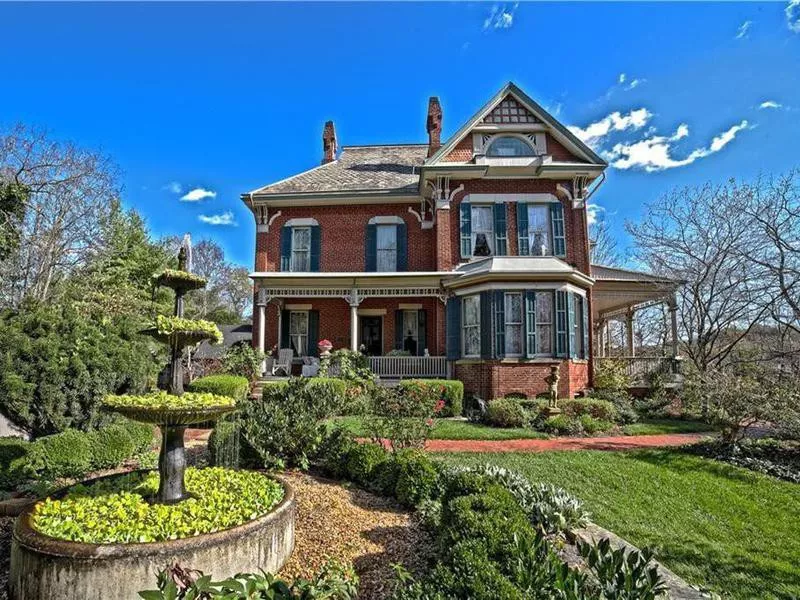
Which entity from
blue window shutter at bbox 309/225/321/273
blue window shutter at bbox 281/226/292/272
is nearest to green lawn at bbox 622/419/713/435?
blue window shutter at bbox 309/225/321/273

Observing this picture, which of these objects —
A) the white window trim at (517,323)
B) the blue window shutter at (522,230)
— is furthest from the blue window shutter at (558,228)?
the white window trim at (517,323)

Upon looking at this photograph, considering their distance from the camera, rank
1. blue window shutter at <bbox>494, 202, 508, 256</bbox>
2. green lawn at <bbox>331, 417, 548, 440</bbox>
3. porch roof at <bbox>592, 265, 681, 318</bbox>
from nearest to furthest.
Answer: green lawn at <bbox>331, 417, 548, 440</bbox> < porch roof at <bbox>592, 265, 681, 318</bbox> < blue window shutter at <bbox>494, 202, 508, 256</bbox>

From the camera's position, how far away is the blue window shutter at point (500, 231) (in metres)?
16.6

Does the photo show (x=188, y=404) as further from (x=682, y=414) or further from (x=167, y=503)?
(x=682, y=414)

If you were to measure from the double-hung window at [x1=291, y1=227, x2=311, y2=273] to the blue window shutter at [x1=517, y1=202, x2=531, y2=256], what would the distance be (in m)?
8.07

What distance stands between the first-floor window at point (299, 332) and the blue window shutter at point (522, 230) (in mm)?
8649

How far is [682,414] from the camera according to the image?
13078mm

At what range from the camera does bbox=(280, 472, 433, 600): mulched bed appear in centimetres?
409

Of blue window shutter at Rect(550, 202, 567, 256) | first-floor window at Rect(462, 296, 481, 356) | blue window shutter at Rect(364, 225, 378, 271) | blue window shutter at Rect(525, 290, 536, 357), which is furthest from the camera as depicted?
blue window shutter at Rect(364, 225, 378, 271)

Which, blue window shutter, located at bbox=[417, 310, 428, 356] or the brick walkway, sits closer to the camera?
the brick walkway

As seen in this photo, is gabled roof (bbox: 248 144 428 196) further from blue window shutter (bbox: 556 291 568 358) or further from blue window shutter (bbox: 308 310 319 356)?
blue window shutter (bbox: 556 291 568 358)

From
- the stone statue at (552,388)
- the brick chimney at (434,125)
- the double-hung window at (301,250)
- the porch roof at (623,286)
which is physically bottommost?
the stone statue at (552,388)

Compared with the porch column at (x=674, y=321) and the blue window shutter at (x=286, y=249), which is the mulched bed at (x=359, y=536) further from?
the porch column at (x=674, y=321)

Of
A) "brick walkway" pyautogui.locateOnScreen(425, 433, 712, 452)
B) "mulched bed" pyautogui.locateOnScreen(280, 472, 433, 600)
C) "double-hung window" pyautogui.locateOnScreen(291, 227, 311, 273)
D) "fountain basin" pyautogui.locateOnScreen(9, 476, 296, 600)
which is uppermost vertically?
"double-hung window" pyautogui.locateOnScreen(291, 227, 311, 273)
